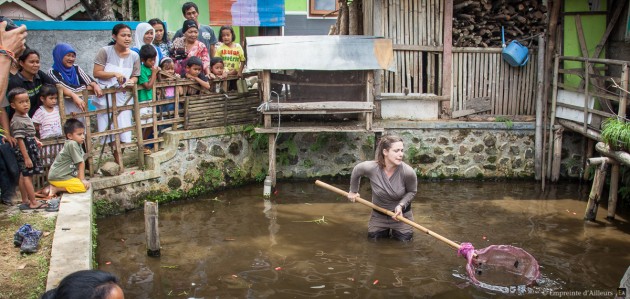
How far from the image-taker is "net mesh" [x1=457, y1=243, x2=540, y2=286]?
7.44 metres

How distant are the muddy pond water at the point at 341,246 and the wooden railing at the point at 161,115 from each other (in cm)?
113

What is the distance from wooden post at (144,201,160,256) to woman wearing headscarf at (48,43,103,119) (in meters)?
2.44

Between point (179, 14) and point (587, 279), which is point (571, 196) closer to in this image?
point (587, 279)

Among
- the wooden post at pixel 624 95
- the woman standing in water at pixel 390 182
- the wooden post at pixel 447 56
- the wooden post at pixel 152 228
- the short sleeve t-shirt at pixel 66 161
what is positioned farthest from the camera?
the wooden post at pixel 447 56

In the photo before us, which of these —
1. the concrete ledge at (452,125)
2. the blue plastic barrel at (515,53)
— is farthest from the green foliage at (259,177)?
the blue plastic barrel at (515,53)

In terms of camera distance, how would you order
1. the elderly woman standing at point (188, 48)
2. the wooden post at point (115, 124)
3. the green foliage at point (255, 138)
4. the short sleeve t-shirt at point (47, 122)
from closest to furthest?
the short sleeve t-shirt at point (47, 122) < the wooden post at point (115, 124) < the elderly woman standing at point (188, 48) < the green foliage at point (255, 138)

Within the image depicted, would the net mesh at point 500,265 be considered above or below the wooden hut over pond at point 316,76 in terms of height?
below

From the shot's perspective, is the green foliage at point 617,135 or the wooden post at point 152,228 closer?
the wooden post at point 152,228

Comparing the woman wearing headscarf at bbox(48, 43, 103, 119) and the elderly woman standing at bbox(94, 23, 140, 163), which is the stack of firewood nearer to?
the elderly woman standing at bbox(94, 23, 140, 163)

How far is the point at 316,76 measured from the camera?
11.2 metres

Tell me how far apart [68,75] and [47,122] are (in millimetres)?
819

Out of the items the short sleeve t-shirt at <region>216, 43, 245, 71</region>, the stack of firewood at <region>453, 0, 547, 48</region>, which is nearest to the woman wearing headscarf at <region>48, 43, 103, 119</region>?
the short sleeve t-shirt at <region>216, 43, 245, 71</region>

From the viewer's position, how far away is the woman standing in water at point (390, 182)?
809cm

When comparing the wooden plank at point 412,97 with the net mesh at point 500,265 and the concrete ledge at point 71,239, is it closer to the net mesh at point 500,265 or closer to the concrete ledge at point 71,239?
the net mesh at point 500,265
